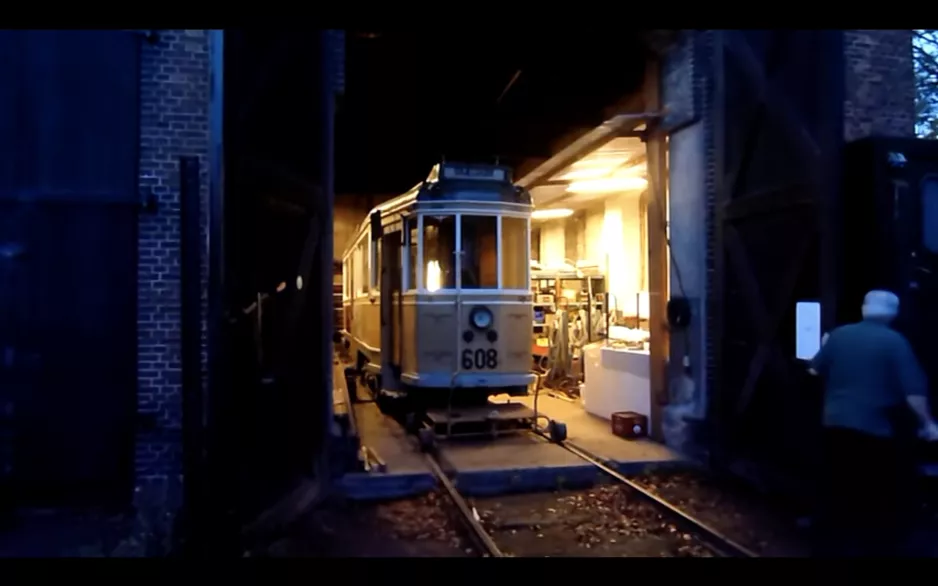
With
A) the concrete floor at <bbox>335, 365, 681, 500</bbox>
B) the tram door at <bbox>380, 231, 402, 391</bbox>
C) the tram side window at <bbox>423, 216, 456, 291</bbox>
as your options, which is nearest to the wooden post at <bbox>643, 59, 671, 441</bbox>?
the concrete floor at <bbox>335, 365, 681, 500</bbox>

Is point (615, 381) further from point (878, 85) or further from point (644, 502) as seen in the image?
point (878, 85)

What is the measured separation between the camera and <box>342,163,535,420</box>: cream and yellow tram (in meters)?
9.54

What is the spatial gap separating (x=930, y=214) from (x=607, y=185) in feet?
30.5

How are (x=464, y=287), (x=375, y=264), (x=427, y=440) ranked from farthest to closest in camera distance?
(x=375, y=264)
(x=464, y=287)
(x=427, y=440)

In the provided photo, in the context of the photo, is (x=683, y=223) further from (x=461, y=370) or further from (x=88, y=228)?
(x=88, y=228)

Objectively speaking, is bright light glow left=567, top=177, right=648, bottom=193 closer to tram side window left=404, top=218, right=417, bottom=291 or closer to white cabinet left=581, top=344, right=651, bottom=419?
white cabinet left=581, top=344, right=651, bottom=419

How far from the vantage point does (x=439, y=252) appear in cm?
984

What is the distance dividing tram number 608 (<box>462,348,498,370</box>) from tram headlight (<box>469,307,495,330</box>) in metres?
0.31

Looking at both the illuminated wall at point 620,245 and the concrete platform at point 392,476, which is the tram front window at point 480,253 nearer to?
the concrete platform at point 392,476

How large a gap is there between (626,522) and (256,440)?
319cm

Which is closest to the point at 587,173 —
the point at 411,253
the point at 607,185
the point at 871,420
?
the point at 607,185

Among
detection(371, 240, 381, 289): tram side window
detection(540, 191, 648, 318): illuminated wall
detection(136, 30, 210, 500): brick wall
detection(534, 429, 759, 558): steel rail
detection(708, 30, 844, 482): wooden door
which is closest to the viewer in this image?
detection(534, 429, 759, 558): steel rail

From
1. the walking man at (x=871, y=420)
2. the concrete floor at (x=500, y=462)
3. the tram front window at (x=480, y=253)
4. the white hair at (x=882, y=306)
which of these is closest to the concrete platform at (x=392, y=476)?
the concrete floor at (x=500, y=462)

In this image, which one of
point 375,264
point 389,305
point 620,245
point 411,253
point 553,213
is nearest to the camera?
point 411,253
